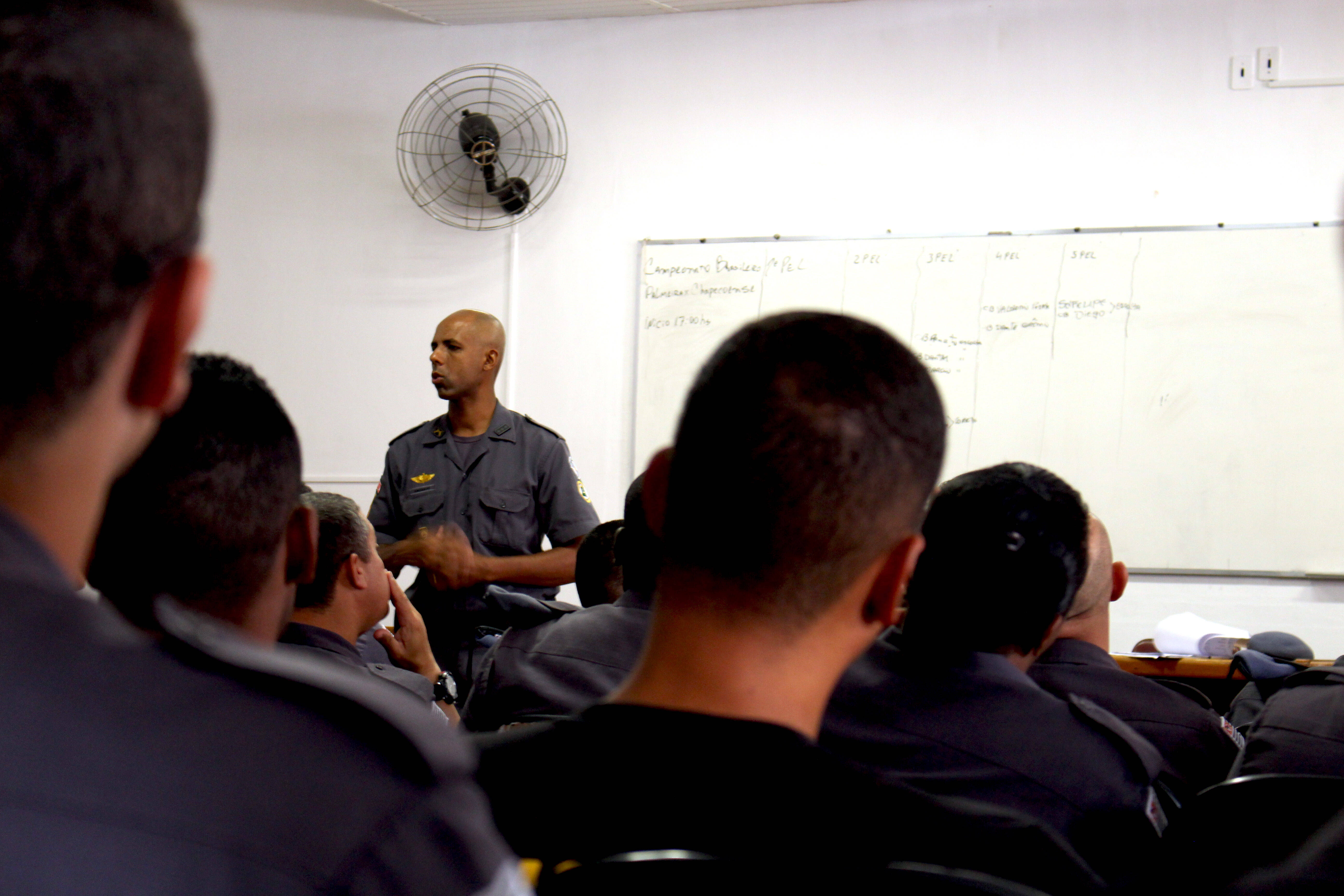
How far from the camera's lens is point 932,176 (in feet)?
13.8

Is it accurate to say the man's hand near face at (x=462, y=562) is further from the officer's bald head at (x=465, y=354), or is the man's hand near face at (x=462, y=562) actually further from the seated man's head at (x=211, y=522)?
the seated man's head at (x=211, y=522)

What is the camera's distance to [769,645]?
86 cm

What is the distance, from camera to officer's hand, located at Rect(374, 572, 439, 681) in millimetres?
2262

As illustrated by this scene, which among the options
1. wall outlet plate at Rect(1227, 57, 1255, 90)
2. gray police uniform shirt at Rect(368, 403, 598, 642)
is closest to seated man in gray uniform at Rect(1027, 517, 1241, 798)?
gray police uniform shirt at Rect(368, 403, 598, 642)

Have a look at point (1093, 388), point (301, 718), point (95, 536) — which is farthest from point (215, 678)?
point (1093, 388)

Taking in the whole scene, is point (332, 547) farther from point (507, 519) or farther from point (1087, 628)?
point (507, 519)

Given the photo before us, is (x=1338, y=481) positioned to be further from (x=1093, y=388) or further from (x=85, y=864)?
(x=85, y=864)

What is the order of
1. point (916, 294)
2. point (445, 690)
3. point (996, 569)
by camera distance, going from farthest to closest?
point (916, 294) < point (445, 690) < point (996, 569)

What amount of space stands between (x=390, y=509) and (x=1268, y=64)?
3534mm

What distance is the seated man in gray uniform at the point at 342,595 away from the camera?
1719mm

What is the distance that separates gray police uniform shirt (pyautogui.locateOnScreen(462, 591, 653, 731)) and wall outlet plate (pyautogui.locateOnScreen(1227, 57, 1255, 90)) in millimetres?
3382

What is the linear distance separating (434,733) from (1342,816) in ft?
1.52

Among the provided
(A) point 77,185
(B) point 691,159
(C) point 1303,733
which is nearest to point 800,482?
(A) point 77,185

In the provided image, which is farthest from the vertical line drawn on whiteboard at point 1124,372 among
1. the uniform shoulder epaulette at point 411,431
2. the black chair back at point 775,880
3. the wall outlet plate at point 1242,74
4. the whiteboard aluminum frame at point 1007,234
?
the black chair back at point 775,880
